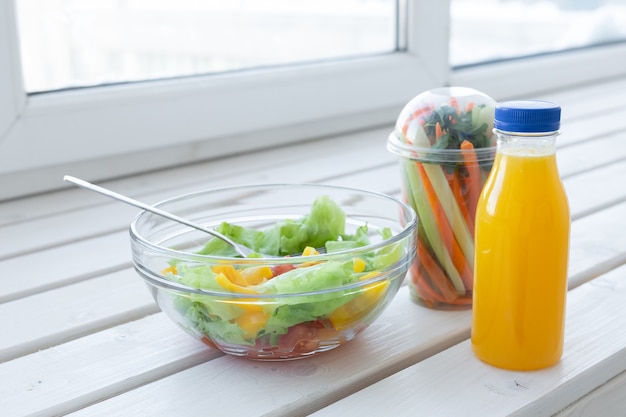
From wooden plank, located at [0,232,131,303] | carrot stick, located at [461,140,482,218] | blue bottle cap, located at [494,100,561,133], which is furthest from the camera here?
wooden plank, located at [0,232,131,303]

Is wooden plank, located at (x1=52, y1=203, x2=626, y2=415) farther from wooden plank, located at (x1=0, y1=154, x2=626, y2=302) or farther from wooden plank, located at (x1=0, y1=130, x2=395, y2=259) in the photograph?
wooden plank, located at (x1=0, y1=130, x2=395, y2=259)

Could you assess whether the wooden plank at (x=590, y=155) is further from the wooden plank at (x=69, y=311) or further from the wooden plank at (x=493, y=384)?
the wooden plank at (x=69, y=311)

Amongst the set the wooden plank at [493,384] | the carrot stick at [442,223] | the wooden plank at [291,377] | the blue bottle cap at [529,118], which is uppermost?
the blue bottle cap at [529,118]

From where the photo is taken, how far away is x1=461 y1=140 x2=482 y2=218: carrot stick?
2.41 ft

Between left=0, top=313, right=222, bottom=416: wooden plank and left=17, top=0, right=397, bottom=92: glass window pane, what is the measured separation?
562 mm

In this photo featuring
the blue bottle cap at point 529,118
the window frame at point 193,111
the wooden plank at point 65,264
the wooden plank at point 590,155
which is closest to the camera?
the blue bottle cap at point 529,118

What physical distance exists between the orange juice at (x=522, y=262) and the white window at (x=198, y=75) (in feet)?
2.26

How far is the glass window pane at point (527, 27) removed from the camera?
183cm

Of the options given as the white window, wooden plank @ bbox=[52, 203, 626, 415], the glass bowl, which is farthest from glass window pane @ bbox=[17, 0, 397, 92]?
wooden plank @ bbox=[52, 203, 626, 415]

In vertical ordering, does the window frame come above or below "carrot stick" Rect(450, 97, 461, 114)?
below

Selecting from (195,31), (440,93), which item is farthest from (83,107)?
(440,93)

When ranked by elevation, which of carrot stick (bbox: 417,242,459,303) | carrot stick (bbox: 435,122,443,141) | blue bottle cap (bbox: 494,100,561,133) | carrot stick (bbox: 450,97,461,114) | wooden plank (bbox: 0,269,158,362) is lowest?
wooden plank (bbox: 0,269,158,362)

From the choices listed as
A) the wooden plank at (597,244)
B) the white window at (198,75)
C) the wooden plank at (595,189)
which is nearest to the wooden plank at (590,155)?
the wooden plank at (595,189)

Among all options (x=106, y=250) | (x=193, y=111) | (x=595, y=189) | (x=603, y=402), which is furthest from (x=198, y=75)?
(x=603, y=402)
